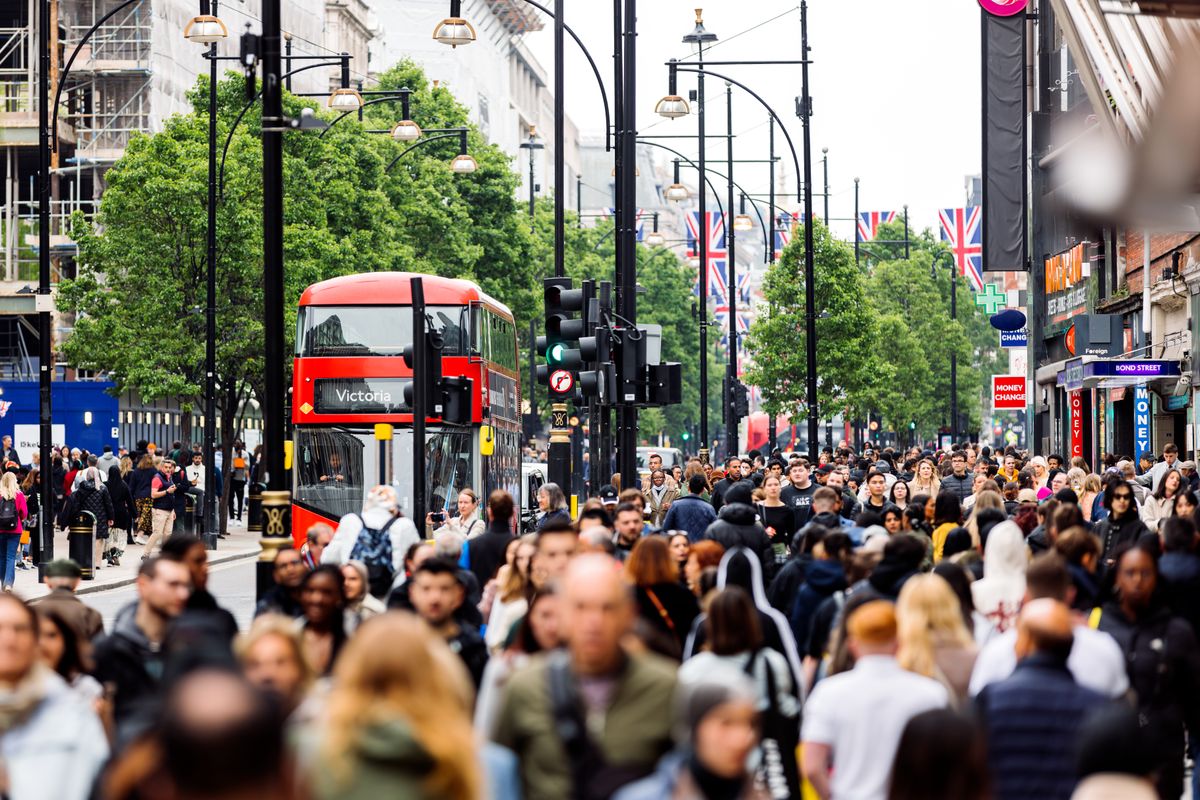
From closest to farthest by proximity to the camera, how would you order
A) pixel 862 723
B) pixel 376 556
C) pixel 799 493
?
1. pixel 862 723
2. pixel 376 556
3. pixel 799 493

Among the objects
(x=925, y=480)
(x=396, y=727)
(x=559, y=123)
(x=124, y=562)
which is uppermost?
(x=559, y=123)

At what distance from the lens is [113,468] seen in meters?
33.1

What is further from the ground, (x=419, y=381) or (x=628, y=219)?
(x=628, y=219)

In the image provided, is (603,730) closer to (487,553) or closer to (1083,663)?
(1083,663)

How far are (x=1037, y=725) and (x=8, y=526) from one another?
71.4ft

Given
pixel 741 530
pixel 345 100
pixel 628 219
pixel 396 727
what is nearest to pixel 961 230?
pixel 345 100

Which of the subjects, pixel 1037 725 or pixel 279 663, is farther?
pixel 1037 725

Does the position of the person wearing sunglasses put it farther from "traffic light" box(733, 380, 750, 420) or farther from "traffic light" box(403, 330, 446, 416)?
"traffic light" box(733, 380, 750, 420)

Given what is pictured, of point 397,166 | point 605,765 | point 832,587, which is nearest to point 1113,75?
point 832,587

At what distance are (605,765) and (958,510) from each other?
359 inches

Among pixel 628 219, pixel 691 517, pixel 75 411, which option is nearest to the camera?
pixel 691 517

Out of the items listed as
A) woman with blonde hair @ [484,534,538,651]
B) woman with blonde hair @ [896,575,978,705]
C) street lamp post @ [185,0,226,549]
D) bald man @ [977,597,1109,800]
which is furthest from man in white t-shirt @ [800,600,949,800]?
street lamp post @ [185,0,226,549]

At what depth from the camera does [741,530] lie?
44.1 ft

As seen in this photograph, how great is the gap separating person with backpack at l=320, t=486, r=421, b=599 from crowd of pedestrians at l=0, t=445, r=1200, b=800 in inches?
31.9
